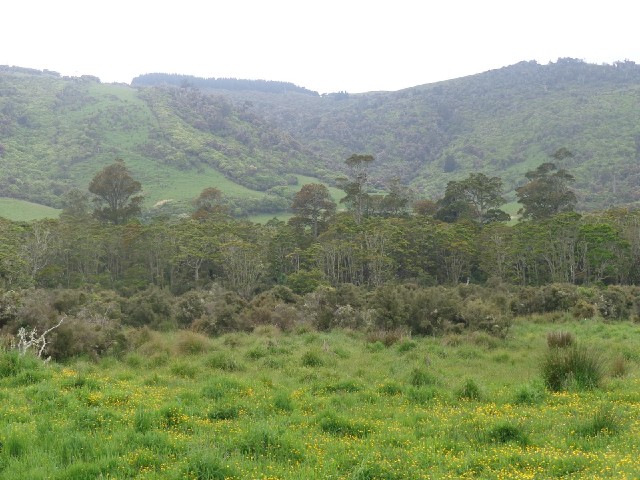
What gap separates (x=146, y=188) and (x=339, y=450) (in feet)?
305

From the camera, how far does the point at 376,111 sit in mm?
187250

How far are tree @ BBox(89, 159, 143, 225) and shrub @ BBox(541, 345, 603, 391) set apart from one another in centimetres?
5374

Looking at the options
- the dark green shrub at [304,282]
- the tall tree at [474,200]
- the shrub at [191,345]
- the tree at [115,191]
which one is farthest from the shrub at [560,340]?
the tree at [115,191]

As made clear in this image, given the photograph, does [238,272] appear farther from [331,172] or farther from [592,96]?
[592,96]

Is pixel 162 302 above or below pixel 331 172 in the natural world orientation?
below

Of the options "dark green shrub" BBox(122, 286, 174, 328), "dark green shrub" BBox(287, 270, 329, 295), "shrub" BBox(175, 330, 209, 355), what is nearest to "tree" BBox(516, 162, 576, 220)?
"dark green shrub" BBox(287, 270, 329, 295)

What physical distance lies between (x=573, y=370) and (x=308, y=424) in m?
6.05

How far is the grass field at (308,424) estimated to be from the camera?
21.1 feet

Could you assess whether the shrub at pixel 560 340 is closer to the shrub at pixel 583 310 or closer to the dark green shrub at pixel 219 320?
the shrub at pixel 583 310

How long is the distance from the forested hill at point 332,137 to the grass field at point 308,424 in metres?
76.0

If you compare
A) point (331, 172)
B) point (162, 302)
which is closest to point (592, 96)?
point (331, 172)

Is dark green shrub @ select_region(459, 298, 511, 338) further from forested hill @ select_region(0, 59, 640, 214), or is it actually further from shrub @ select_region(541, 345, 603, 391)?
forested hill @ select_region(0, 59, 640, 214)

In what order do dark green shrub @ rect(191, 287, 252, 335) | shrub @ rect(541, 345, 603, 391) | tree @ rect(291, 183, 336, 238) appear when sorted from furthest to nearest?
1. tree @ rect(291, 183, 336, 238)
2. dark green shrub @ rect(191, 287, 252, 335)
3. shrub @ rect(541, 345, 603, 391)

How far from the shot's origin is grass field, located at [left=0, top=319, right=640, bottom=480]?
6.45 meters
